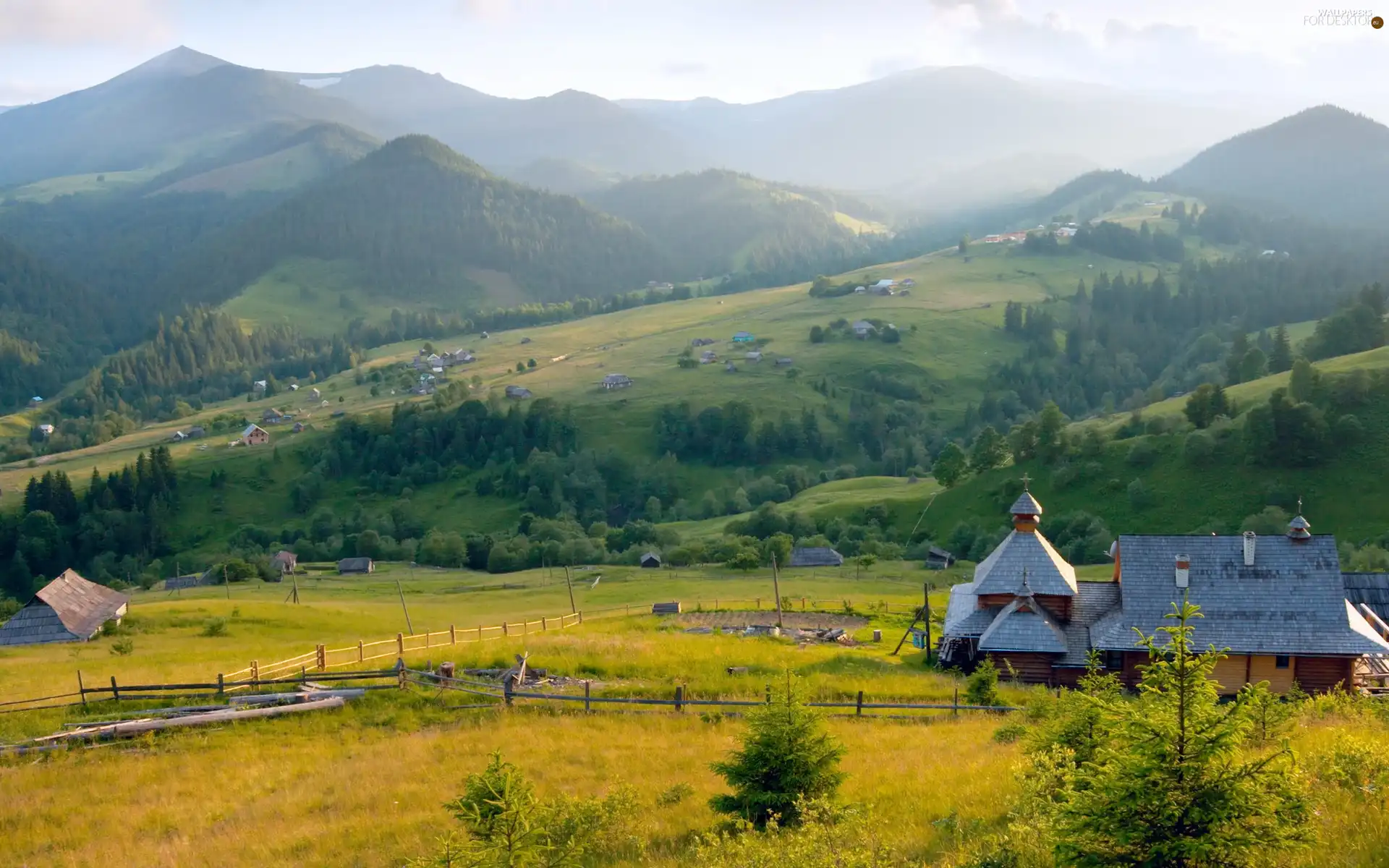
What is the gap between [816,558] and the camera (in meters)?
86.2

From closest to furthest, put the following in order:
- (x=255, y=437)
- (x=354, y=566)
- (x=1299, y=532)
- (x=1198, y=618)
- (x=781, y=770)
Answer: (x=781, y=770), (x=1198, y=618), (x=1299, y=532), (x=354, y=566), (x=255, y=437)

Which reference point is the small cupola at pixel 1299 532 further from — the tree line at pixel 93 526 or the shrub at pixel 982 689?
the tree line at pixel 93 526

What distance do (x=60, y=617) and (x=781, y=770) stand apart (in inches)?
2002

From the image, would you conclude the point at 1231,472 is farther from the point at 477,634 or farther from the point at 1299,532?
the point at 477,634

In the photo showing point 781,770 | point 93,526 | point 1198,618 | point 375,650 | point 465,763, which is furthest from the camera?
point 93,526

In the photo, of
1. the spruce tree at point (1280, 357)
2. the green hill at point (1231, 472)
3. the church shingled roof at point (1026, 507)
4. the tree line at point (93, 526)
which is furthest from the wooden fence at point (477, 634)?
the tree line at point (93, 526)

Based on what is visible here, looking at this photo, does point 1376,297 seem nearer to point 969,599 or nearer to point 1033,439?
point 1033,439

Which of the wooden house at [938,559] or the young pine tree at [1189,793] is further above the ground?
the young pine tree at [1189,793]

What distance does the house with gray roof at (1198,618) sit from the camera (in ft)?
124

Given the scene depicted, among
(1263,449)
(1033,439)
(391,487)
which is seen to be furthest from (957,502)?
(391,487)

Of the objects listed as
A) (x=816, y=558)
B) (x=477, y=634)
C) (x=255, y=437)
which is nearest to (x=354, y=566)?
(x=816, y=558)

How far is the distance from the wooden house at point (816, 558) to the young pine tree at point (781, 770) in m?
66.7

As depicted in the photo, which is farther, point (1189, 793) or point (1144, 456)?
point (1144, 456)

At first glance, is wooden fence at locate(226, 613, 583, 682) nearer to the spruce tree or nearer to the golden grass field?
the golden grass field
